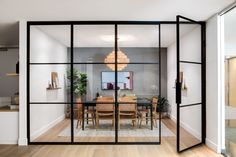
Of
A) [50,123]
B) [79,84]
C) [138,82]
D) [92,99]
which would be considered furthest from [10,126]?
[138,82]

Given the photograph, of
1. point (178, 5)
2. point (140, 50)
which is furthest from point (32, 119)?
point (178, 5)

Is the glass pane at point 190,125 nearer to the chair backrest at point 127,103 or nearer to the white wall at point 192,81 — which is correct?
the white wall at point 192,81

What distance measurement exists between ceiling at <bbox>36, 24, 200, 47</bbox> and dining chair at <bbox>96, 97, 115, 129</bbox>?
1140 millimetres

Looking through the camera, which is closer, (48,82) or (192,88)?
(192,88)

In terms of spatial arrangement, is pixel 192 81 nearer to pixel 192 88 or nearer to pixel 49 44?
pixel 192 88

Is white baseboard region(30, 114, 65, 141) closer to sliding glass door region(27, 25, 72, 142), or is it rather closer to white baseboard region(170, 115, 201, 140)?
sliding glass door region(27, 25, 72, 142)

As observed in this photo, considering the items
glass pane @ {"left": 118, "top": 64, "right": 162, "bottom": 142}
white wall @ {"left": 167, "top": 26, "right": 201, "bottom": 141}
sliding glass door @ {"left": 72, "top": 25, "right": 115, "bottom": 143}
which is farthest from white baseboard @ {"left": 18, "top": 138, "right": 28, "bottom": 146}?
white wall @ {"left": 167, "top": 26, "right": 201, "bottom": 141}

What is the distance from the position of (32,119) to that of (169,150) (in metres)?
2.78

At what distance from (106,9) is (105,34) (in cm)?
125

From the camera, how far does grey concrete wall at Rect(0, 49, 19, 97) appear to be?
26.4 ft

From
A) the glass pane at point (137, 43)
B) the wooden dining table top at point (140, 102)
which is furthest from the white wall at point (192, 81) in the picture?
the wooden dining table top at point (140, 102)

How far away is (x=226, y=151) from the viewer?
451 cm

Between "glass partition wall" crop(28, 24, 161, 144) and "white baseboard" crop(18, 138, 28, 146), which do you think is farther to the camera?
"glass partition wall" crop(28, 24, 161, 144)

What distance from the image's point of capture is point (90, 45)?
5445 millimetres
